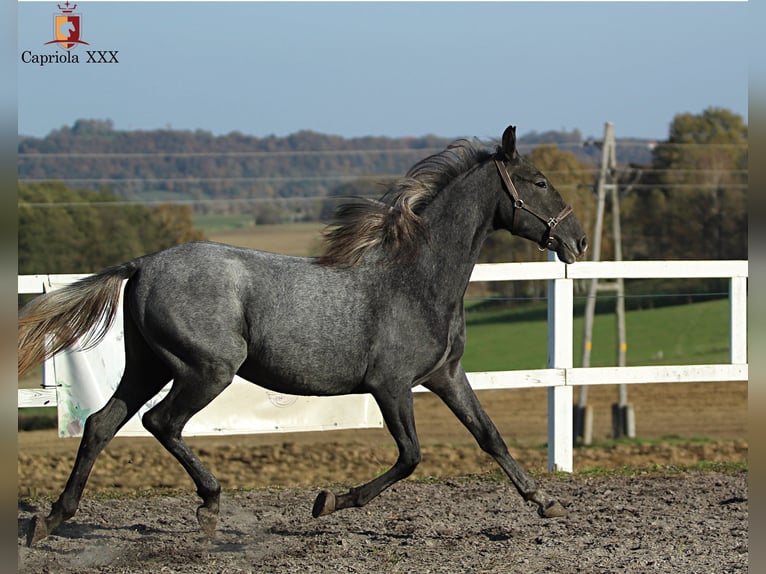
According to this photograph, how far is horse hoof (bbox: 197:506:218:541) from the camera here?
4930mm

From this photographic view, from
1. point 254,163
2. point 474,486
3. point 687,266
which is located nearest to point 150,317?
point 474,486

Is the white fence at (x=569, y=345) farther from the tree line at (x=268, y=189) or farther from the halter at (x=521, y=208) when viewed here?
the tree line at (x=268, y=189)

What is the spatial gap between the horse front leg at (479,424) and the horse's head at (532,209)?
2.74ft

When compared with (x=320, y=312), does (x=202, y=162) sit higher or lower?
higher

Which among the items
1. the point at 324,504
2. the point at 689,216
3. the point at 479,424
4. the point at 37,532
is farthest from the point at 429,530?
the point at 689,216

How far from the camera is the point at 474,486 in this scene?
22.4ft

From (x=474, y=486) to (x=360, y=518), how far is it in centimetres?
131

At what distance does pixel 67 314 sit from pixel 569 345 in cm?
388

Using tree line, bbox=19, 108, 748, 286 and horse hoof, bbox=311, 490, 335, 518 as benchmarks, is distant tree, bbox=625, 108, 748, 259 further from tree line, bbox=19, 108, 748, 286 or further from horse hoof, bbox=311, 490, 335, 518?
horse hoof, bbox=311, 490, 335, 518

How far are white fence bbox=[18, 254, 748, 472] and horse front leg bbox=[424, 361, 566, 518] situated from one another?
1.67 meters

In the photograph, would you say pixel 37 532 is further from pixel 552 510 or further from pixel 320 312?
pixel 552 510

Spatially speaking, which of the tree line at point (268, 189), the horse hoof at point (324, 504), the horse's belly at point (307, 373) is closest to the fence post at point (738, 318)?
the horse's belly at point (307, 373)

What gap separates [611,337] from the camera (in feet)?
115

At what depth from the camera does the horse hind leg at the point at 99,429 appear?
4867 millimetres
